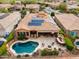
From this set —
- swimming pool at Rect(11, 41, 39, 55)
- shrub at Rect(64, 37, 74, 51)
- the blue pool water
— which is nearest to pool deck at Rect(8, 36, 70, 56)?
shrub at Rect(64, 37, 74, 51)

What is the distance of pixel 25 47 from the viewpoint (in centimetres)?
2480

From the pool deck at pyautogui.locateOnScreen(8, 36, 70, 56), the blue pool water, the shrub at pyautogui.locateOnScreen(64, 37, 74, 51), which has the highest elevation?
the shrub at pyautogui.locateOnScreen(64, 37, 74, 51)

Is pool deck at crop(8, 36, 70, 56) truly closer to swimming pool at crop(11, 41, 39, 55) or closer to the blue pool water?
swimming pool at crop(11, 41, 39, 55)

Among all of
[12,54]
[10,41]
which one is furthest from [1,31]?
[12,54]

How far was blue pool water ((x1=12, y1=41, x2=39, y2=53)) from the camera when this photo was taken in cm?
2361

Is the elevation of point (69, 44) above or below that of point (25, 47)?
above

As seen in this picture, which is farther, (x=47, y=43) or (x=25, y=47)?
(x=47, y=43)

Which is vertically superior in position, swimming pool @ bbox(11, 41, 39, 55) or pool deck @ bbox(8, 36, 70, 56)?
pool deck @ bbox(8, 36, 70, 56)

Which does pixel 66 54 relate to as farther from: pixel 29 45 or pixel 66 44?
pixel 29 45

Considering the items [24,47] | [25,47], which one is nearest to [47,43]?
[25,47]

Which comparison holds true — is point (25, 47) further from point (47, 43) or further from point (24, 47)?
point (47, 43)

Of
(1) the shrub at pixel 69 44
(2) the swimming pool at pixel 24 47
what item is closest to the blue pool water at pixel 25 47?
(2) the swimming pool at pixel 24 47

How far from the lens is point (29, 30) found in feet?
90.4

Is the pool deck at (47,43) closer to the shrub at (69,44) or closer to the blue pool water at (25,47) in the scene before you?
the shrub at (69,44)
